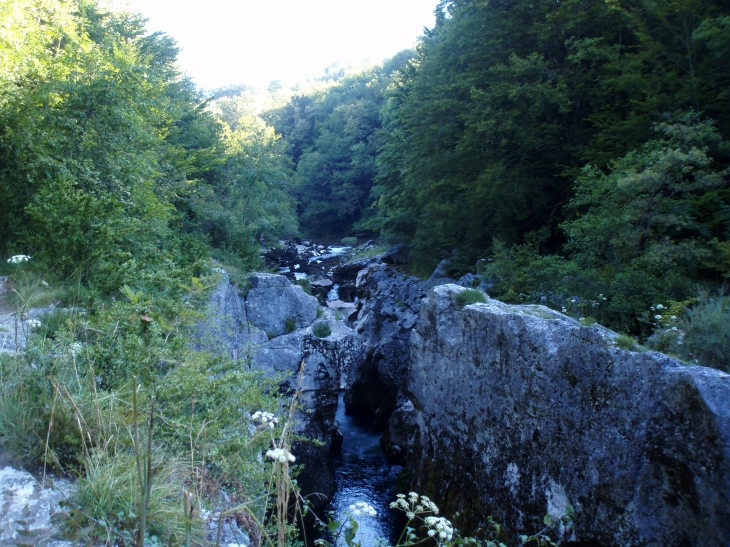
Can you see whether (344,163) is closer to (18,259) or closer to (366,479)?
(366,479)

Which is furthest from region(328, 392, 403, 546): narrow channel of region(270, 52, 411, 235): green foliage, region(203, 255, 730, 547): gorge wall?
region(270, 52, 411, 235): green foliage

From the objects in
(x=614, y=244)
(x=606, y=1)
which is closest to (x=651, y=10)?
(x=606, y=1)

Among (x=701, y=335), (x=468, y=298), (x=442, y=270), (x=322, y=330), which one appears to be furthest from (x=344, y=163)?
(x=701, y=335)

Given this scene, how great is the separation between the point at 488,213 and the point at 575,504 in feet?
36.1

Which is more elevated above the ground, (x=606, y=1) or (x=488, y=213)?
(x=606, y=1)

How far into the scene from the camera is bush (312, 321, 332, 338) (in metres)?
14.4

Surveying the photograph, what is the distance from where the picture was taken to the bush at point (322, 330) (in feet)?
47.4

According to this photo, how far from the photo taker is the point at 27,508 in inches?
111

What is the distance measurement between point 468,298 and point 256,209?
14971mm

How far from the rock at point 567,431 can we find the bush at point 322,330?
468 centimetres

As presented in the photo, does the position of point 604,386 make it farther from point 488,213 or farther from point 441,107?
point 441,107

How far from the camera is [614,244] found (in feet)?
33.4

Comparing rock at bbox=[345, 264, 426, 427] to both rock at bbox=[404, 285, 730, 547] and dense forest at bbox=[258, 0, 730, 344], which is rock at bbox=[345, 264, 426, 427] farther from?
rock at bbox=[404, 285, 730, 547]

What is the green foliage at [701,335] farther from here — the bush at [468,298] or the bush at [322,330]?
the bush at [322,330]
